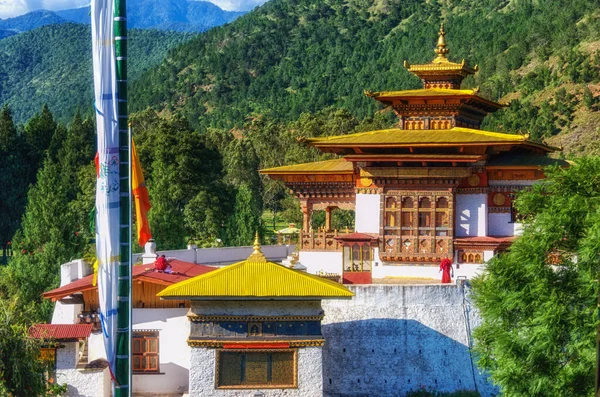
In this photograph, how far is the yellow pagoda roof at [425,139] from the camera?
2636cm

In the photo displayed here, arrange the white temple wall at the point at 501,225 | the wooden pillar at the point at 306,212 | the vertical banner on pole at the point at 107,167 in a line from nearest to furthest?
the vertical banner on pole at the point at 107,167
the white temple wall at the point at 501,225
the wooden pillar at the point at 306,212

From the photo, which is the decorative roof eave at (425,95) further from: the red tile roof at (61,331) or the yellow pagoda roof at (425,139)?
the red tile roof at (61,331)

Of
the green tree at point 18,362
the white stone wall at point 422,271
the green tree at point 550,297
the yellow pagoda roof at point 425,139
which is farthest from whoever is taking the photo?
the white stone wall at point 422,271

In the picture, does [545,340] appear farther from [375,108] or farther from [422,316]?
[375,108]

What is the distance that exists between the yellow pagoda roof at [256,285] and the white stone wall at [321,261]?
6.85 metres

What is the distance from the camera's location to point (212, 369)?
21922 millimetres

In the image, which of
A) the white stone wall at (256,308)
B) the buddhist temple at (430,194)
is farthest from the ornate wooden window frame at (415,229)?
the white stone wall at (256,308)

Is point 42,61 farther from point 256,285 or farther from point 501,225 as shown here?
point 256,285

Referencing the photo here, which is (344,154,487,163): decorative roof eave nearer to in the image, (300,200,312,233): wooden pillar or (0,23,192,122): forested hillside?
(300,200,312,233): wooden pillar

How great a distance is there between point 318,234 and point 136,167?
40.6ft

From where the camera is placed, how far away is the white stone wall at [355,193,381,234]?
2806cm

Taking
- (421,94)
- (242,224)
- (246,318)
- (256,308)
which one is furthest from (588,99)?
(246,318)

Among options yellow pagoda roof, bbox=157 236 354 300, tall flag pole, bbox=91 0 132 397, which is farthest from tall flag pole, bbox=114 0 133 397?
yellow pagoda roof, bbox=157 236 354 300

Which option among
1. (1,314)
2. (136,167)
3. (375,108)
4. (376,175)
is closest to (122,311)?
(136,167)
